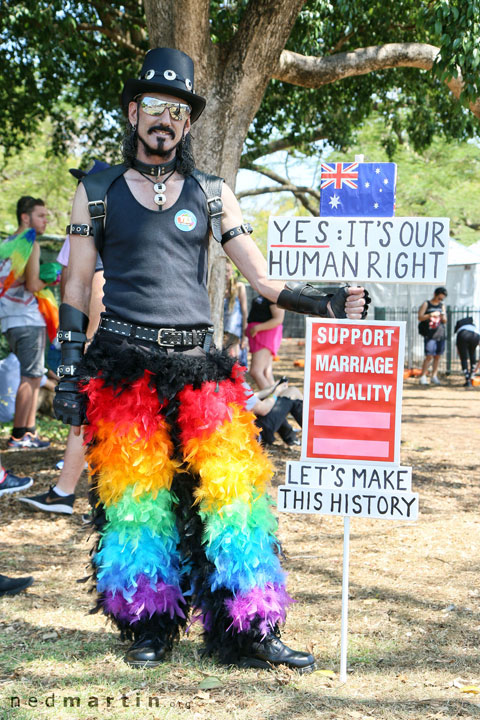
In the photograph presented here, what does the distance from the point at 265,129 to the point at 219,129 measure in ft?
26.2

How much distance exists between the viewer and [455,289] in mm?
20156

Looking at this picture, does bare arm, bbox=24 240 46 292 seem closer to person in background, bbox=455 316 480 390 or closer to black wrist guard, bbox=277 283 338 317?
black wrist guard, bbox=277 283 338 317

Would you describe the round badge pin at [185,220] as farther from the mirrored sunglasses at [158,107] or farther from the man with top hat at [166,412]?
the mirrored sunglasses at [158,107]

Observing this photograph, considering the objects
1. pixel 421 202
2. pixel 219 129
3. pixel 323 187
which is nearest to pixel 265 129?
pixel 219 129

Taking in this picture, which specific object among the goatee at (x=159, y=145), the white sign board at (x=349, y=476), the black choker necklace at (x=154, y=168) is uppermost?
the goatee at (x=159, y=145)

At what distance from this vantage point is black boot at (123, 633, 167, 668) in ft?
10.4

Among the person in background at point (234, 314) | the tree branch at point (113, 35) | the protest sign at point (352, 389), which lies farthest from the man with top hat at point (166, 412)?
the tree branch at point (113, 35)

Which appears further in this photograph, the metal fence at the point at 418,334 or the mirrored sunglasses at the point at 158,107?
the metal fence at the point at 418,334

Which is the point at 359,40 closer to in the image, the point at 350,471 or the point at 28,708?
the point at 350,471

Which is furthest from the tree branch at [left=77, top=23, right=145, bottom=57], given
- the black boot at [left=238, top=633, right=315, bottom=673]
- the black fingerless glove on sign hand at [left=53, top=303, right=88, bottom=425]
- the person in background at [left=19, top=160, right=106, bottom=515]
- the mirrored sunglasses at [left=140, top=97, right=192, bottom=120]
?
the black boot at [left=238, top=633, right=315, bottom=673]

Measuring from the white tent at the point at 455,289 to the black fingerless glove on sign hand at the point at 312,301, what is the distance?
15.0m

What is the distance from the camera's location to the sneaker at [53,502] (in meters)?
5.43

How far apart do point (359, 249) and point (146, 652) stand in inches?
72.1

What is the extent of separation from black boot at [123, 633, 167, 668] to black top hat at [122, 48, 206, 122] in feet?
7.22
